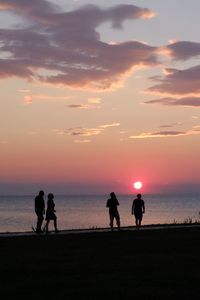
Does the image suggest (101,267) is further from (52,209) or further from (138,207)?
(138,207)

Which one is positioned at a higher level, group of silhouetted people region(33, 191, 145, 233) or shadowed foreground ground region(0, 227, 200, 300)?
group of silhouetted people region(33, 191, 145, 233)

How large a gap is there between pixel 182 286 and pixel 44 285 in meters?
2.76

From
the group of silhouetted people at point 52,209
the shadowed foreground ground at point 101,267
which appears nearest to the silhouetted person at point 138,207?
the group of silhouetted people at point 52,209

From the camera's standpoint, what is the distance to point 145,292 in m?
12.0

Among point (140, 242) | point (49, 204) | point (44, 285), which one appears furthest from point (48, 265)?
point (49, 204)

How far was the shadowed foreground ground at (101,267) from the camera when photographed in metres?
12.1

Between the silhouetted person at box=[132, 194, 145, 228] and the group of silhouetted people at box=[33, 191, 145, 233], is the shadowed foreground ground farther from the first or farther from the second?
the silhouetted person at box=[132, 194, 145, 228]

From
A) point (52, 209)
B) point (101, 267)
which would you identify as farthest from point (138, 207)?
point (101, 267)

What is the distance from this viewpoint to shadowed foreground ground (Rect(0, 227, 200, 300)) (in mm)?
12117

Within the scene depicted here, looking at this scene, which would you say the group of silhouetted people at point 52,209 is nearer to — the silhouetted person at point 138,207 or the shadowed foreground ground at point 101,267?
the silhouetted person at point 138,207

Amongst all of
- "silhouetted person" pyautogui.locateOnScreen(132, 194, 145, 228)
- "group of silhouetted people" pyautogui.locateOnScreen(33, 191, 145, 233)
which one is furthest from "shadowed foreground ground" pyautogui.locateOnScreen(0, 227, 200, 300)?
"silhouetted person" pyautogui.locateOnScreen(132, 194, 145, 228)

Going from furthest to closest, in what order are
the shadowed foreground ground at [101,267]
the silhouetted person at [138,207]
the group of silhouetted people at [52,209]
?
the silhouetted person at [138,207] < the group of silhouetted people at [52,209] < the shadowed foreground ground at [101,267]

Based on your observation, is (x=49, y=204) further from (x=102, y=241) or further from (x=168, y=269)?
(x=168, y=269)

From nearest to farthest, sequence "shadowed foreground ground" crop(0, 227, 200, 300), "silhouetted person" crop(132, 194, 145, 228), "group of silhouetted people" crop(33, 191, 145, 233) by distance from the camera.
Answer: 1. "shadowed foreground ground" crop(0, 227, 200, 300)
2. "group of silhouetted people" crop(33, 191, 145, 233)
3. "silhouetted person" crop(132, 194, 145, 228)
